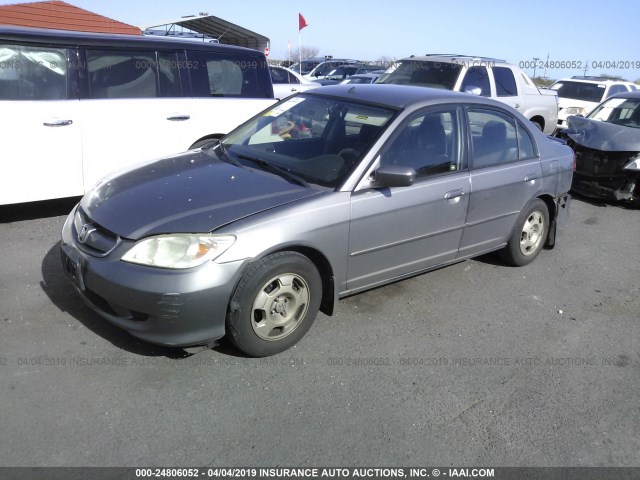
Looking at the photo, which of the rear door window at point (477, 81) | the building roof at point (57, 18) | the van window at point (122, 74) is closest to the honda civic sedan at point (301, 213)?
the van window at point (122, 74)

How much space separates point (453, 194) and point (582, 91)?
12.8 m

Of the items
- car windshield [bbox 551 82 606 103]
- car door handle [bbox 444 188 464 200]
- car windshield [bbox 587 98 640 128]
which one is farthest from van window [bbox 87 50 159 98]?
car windshield [bbox 551 82 606 103]

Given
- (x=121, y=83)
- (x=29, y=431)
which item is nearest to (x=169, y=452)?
→ (x=29, y=431)

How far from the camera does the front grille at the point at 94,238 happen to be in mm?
3059

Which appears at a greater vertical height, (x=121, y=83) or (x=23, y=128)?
(x=121, y=83)

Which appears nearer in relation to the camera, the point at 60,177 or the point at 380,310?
the point at 380,310

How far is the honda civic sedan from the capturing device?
2945mm

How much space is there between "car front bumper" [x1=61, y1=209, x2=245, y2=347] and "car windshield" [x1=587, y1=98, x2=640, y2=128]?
291 inches

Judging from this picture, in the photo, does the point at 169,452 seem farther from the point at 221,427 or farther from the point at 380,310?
the point at 380,310

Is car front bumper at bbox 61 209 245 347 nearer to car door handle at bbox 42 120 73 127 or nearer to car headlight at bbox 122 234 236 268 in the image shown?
car headlight at bbox 122 234 236 268

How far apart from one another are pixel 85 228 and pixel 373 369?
196cm

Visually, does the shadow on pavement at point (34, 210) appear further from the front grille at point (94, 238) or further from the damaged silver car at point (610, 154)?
the damaged silver car at point (610, 154)

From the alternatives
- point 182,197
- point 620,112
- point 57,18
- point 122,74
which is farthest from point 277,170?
point 57,18

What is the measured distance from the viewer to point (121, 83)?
5.62 m
